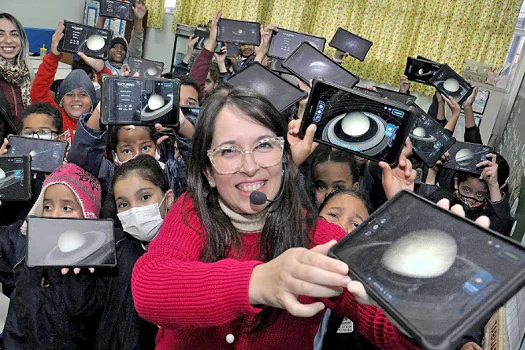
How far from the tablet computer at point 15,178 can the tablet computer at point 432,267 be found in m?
1.49

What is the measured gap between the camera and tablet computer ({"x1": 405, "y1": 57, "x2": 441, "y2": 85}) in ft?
11.1

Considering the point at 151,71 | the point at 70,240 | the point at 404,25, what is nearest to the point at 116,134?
the point at 70,240

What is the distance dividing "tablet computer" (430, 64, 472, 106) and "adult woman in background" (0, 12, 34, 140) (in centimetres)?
264

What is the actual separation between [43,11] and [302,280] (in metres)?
7.55

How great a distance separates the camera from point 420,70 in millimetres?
3398

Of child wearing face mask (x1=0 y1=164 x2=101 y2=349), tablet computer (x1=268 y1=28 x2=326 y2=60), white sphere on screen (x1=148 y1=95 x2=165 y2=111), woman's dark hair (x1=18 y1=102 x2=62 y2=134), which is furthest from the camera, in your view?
tablet computer (x1=268 y1=28 x2=326 y2=60)

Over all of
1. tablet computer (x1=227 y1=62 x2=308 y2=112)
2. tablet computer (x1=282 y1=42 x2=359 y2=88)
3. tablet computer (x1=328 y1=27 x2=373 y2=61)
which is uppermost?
tablet computer (x1=328 y1=27 x2=373 y2=61)

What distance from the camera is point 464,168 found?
2342mm

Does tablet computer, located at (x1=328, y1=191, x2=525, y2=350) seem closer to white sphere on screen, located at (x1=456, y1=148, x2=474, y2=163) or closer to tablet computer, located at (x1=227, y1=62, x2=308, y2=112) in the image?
tablet computer, located at (x1=227, y1=62, x2=308, y2=112)

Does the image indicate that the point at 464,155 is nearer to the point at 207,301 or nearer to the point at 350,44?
the point at 350,44

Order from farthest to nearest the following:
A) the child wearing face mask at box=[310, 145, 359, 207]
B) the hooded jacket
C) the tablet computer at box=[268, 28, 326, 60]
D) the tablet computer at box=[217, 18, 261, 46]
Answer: the tablet computer at box=[217, 18, 261, 46] → the tablet computer at box=[268, 28, 326, 60] → the hooded jacket → the child wearing face mask at box=[310, 145, 359, 207]

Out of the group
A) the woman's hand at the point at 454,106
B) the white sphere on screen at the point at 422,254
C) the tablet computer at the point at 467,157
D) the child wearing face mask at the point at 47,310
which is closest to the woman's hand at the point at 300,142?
the white sphere on screen at the point at 422,254

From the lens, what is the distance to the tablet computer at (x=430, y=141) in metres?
1.93

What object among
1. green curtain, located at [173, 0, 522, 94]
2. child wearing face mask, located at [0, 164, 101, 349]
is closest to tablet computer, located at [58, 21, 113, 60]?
child wearing face mask, located at [0, 164, 101, 349]
